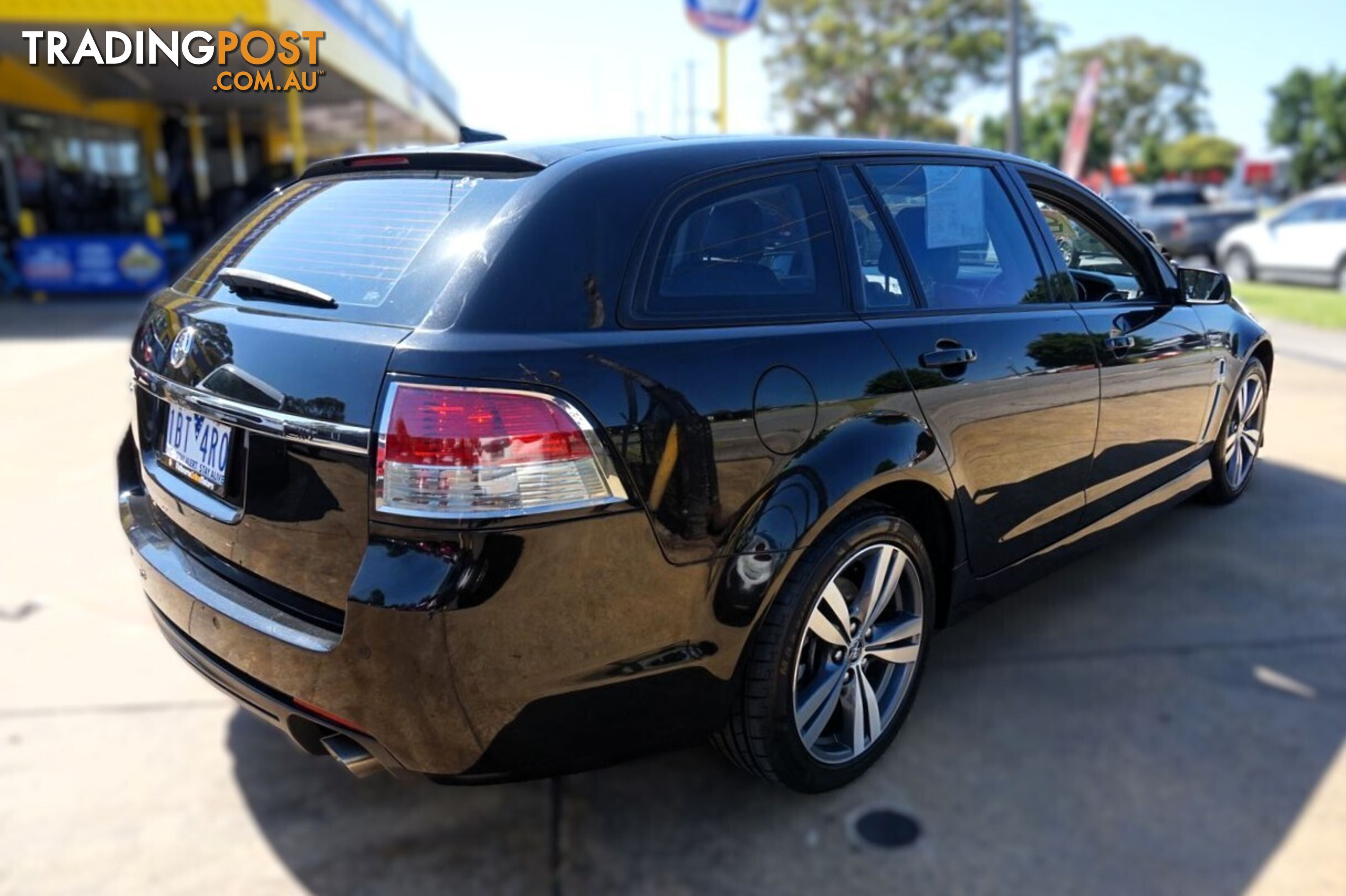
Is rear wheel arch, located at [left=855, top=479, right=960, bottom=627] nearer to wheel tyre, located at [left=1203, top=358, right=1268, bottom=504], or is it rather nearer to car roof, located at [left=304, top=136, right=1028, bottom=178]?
car roof, located at [left=304, top=136, right=1028, bottom=178]

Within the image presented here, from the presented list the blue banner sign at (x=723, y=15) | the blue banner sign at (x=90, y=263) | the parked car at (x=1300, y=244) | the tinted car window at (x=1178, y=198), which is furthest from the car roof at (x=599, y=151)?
the tinted car window at (x=1178, y=198)

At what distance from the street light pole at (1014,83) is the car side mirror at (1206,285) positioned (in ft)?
48.6

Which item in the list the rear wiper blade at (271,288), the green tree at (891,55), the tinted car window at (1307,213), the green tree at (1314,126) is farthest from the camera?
the green tree at (1314,126)

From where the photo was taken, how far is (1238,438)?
467 cm

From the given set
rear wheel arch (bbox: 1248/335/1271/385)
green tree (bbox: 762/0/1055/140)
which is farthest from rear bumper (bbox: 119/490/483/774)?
green tree (bbox: 762/0/1055/140)

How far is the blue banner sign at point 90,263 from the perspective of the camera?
15172 mm

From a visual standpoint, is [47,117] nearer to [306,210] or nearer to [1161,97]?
[306,210]

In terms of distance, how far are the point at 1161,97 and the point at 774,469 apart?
249ft

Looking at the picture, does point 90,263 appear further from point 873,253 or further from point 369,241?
point 873,253

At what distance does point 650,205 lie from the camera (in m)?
2.25

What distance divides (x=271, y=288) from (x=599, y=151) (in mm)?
850

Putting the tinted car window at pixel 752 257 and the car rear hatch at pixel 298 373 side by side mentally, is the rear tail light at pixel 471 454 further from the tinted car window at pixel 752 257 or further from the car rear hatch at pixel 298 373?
the tinted car window at pixel 752 257

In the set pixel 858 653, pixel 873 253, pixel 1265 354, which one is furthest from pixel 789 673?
pixel 1265 354

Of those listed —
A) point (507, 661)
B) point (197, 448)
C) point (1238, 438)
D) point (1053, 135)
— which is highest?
point (1053, 135)
